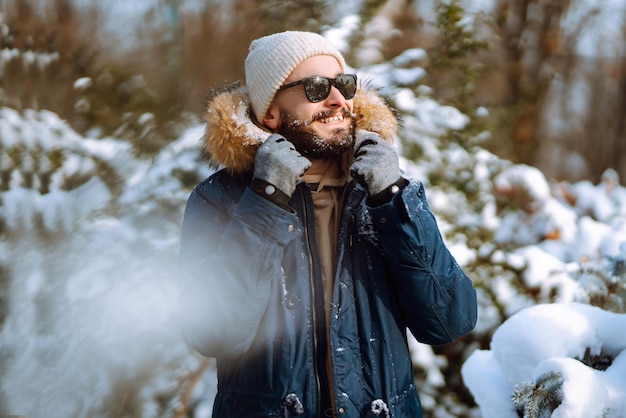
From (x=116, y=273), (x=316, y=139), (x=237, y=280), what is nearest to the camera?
(x=237, y=280)

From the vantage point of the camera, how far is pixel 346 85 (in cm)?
204

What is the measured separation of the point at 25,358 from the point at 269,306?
9.52ft

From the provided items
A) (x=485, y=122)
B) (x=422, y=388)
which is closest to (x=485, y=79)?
(x=485, y=122)

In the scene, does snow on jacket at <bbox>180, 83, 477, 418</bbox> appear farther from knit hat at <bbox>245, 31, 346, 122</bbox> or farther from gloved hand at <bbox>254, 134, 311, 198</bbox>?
knit hat at <bbox>245, 31, 346, 122</bbox>

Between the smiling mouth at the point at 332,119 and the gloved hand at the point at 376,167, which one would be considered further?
the smiling mouth at the point at 332,119

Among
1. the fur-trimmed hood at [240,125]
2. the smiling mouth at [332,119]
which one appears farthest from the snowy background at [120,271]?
the smiling mouth at [332,119]

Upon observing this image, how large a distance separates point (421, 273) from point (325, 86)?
653 mm

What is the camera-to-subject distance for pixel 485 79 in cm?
546

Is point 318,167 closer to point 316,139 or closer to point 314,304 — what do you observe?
point 316,139

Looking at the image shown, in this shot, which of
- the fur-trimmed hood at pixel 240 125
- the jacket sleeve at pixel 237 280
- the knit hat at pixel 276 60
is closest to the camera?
the jacket sleeve at pixel 237 280

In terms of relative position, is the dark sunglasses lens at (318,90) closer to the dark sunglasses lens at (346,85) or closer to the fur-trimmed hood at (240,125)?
the dark sunglasses lens at (346,85)

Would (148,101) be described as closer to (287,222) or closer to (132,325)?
(132,325)

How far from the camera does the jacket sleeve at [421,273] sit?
1.77 metres

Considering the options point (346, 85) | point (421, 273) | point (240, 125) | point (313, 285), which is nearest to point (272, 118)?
point (240, 125)
